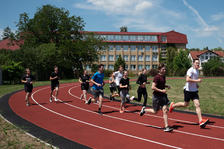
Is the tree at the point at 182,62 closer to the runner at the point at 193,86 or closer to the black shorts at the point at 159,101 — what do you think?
the runner at the point at 193,86

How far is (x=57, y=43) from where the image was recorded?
2023 inches

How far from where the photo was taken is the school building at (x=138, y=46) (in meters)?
78.1

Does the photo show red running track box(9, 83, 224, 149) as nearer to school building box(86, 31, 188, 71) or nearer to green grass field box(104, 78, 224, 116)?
green grass field box(104, 78, 224, 116)

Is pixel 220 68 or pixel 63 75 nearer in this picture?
pixel 63 75

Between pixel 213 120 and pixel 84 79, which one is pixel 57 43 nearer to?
pixel 84 79

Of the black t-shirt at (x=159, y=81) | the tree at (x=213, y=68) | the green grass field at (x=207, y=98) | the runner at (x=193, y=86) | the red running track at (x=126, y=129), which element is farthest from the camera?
the tree at (x=213, y=68)

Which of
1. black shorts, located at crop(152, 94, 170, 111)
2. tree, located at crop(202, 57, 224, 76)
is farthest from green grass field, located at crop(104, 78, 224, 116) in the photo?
tree, located at crop(202, 57, 224, 76)

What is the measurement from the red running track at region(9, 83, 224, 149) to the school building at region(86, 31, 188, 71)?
69.3m

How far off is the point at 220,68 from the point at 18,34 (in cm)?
5415

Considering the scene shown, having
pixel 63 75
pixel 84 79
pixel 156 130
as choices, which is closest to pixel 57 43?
pixel 63 75

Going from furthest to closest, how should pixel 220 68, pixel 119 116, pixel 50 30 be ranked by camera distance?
pixel 220 68, pixel 50 30, pixel 119 116

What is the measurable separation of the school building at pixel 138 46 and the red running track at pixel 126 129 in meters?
69.3

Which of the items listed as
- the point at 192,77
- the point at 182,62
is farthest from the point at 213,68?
the point at 192,77

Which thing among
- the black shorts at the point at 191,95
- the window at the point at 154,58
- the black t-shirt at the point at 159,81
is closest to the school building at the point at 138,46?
the window at the point at 154,58
